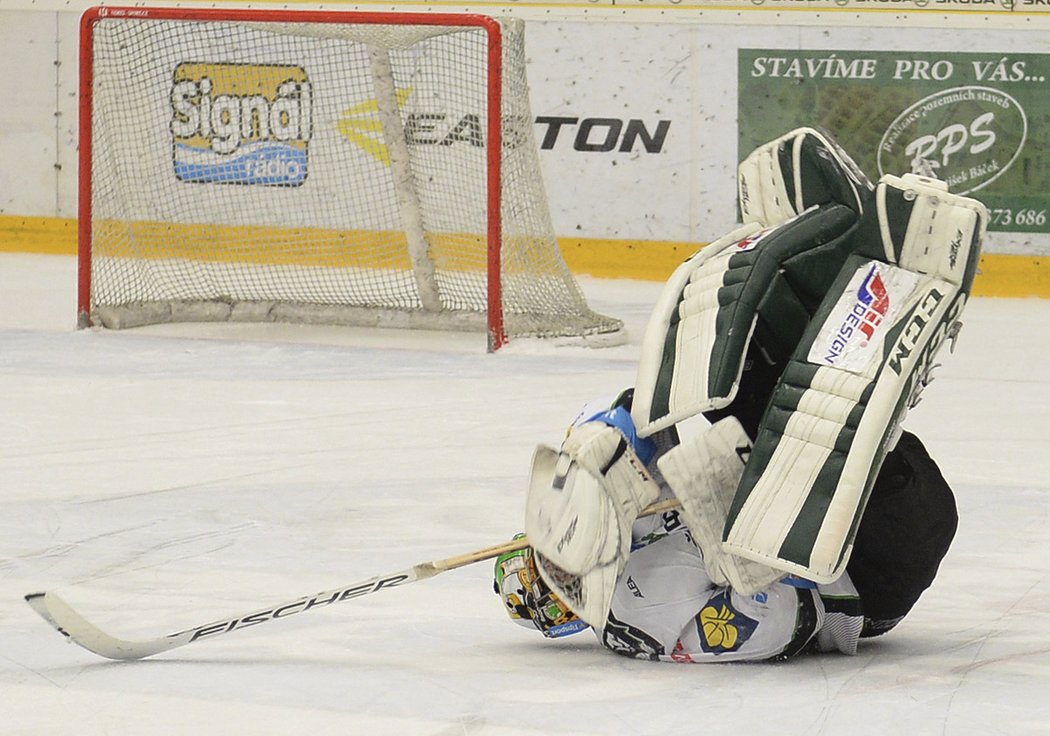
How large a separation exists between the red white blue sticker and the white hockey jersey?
365 millimetres

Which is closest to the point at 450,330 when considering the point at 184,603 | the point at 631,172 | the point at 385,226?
the point at 385,226

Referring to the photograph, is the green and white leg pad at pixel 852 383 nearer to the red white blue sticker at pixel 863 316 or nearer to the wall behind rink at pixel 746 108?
the red white blue sticker at pixel 863 316

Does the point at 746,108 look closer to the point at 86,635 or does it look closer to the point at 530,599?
the point at 530,599

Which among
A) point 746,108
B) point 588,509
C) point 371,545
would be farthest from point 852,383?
point 746,108

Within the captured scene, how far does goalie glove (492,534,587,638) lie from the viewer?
268cm

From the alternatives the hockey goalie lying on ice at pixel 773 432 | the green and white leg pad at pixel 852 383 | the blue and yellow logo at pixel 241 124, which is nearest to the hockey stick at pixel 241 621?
the hockey goalie lying on ice at pixel 773 432

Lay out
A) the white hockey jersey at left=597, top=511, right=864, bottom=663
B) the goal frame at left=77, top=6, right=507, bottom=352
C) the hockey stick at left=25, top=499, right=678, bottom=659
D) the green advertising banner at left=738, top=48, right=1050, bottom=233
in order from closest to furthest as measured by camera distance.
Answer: the white hockey jersey at left=597, top=511, right=864, bottom=663
the hockey stick at left=25, top=499, right=678, bottom=659
the goal frame at left=77, top=6, right=507, bottom=352
the green advertising banner at left=738, top=48, right=1050, bottom=233

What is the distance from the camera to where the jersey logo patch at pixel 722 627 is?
260 centimetres

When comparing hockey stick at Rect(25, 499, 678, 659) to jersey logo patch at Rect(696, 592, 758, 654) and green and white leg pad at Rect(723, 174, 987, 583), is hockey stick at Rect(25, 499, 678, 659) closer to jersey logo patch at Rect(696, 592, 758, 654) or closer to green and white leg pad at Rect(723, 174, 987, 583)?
jersey logo patch at Rect(696, 592, 758, 654)

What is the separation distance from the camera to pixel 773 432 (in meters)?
2.43

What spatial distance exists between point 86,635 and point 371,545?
898 mm

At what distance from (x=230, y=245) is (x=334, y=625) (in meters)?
4.84

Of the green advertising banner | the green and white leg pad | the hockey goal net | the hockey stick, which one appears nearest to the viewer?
the green and white leg pad

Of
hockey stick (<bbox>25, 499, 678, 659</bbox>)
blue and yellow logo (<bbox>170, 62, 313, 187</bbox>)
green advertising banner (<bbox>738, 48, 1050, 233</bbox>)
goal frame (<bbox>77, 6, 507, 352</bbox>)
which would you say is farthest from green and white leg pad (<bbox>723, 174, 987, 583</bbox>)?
blue and yellow logo (<bbox>170, 62, 313, 187</bbox>)
